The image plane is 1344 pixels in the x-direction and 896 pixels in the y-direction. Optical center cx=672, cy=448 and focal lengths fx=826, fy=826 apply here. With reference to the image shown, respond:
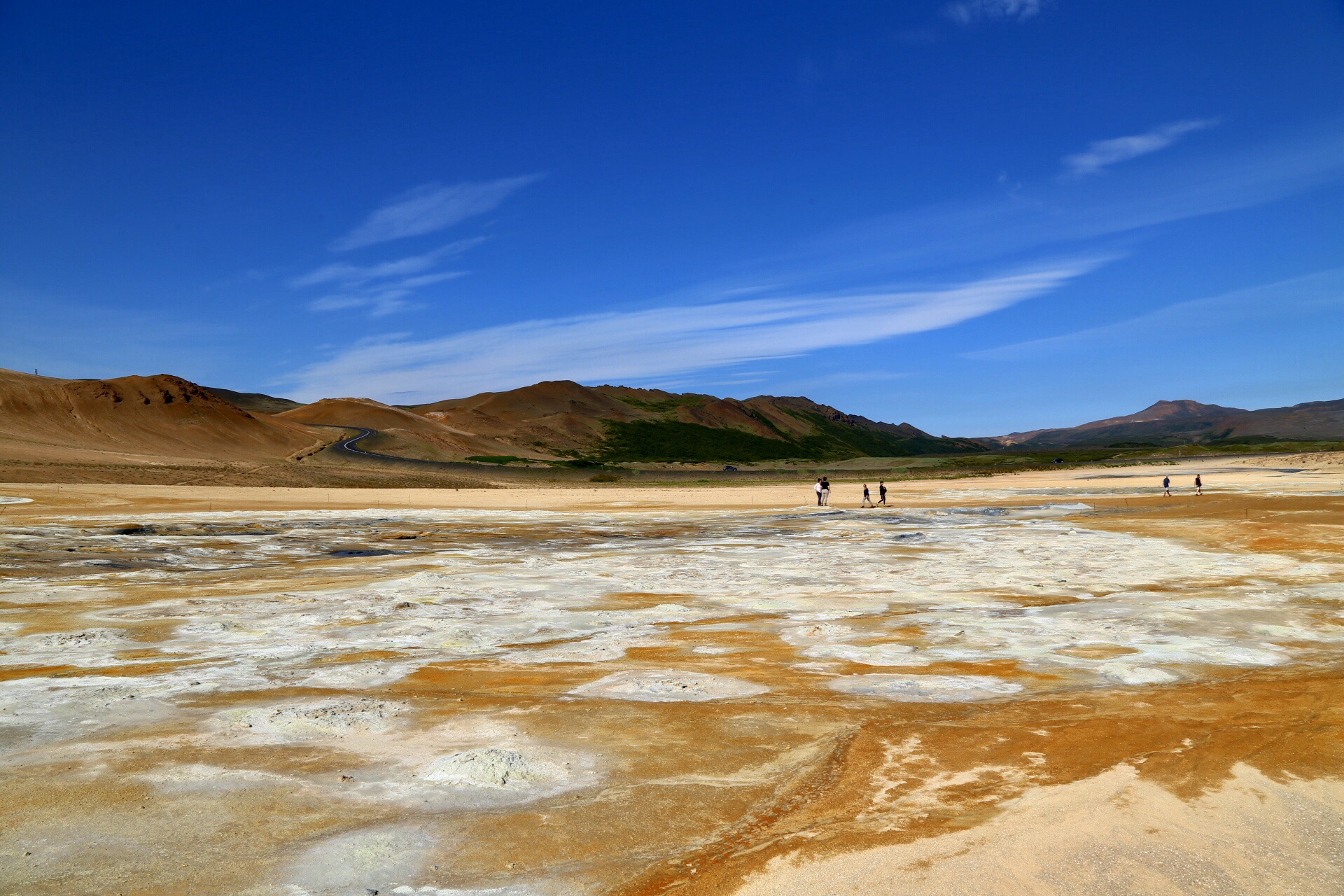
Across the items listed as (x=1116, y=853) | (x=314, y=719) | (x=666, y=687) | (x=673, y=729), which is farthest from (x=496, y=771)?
(x=1116, y=853)

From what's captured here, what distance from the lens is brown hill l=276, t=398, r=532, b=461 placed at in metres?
132

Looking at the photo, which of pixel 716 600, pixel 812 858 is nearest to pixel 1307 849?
pixel 812 858

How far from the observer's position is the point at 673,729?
27.5ft

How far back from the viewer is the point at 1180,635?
1252cm

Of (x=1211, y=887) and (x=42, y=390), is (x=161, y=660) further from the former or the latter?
(x=42, y=390)

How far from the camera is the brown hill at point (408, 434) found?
13250 centimetres

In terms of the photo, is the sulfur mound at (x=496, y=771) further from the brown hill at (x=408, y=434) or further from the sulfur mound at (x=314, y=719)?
the brown hill at (x=408, y=434)

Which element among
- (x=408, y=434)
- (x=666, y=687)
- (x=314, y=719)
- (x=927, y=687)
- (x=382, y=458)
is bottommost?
(x=927, y=687)

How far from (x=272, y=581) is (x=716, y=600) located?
396 inches

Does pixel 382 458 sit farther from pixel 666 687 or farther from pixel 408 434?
pixel 666 687

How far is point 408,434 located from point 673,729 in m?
148

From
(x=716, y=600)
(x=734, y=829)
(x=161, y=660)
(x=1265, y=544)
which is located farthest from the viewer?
(x=1265, y=544)

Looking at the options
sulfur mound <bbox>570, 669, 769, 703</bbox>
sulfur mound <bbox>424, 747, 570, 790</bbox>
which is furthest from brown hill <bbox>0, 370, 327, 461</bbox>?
sulfur mound <bbox>424, 747, 570, 790</bbox>

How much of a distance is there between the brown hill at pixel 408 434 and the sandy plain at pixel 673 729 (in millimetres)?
113783
